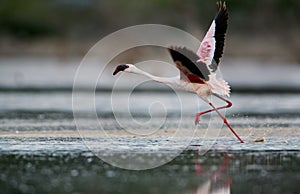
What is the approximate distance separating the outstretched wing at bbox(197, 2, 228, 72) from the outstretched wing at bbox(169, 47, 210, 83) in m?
0.32

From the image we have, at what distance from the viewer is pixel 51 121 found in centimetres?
1923

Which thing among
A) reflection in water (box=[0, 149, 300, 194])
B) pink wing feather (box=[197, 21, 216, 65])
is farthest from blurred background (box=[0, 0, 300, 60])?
reflection in water (box=[0, 149, 300, 194])

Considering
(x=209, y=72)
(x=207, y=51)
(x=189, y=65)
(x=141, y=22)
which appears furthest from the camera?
(x=141, y=22)

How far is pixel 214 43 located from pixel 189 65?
3.75ft

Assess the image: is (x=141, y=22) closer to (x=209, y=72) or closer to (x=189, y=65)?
(x=209, y=72)

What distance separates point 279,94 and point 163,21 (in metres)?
27.5

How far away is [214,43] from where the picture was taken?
51.1 ft

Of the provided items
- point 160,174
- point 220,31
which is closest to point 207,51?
point 220,31

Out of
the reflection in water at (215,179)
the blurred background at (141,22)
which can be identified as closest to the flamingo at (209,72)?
the reflection in water at (215,179)

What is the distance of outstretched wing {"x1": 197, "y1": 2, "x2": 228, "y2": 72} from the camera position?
15516 mm

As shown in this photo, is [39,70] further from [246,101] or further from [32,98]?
[246,101]

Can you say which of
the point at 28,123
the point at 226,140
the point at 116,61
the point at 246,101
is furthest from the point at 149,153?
the point at 116,61

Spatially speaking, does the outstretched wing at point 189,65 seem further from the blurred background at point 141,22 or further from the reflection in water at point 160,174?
the blurred background at point 141,22

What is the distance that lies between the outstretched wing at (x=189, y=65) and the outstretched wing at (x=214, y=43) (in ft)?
1.04
